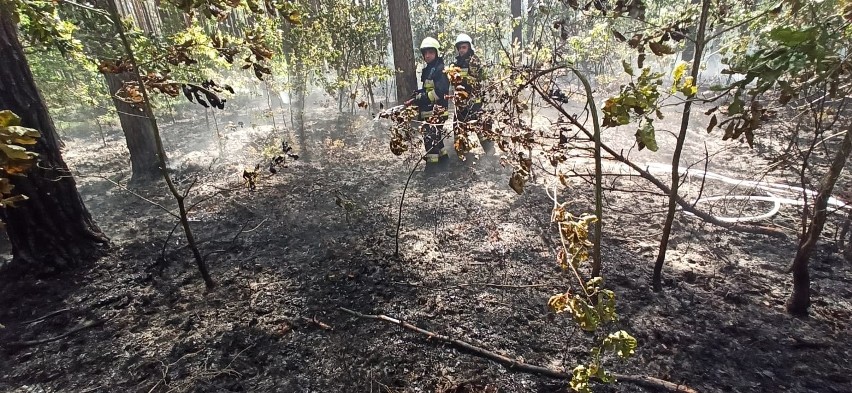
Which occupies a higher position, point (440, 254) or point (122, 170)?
point (122, 170)

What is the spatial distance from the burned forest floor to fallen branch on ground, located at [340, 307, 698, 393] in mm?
46

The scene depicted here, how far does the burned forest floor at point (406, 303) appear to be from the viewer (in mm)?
2400

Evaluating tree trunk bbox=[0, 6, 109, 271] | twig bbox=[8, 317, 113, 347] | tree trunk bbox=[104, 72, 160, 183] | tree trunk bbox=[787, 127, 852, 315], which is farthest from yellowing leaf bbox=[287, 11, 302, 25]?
tree trunk bbox=[104, 72, 160, 183]

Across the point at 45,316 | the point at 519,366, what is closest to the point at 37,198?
the point at 45,316

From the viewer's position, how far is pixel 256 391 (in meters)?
2.32

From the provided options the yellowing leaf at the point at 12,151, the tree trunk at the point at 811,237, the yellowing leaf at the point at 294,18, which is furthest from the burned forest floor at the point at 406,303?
the yellowing leaf at the point at 294,18

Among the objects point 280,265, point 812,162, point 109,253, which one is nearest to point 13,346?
point 109,253

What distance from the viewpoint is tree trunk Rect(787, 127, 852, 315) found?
7.13 feet

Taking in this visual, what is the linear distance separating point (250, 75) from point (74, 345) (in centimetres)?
1641

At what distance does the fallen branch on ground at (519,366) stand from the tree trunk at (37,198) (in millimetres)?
2988

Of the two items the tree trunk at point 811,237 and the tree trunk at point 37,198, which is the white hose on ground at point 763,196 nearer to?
the tree trunk at point 811,237

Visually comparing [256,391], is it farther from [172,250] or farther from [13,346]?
[172,250]

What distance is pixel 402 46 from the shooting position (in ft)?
25.8

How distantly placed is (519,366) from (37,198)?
4.31 meters
